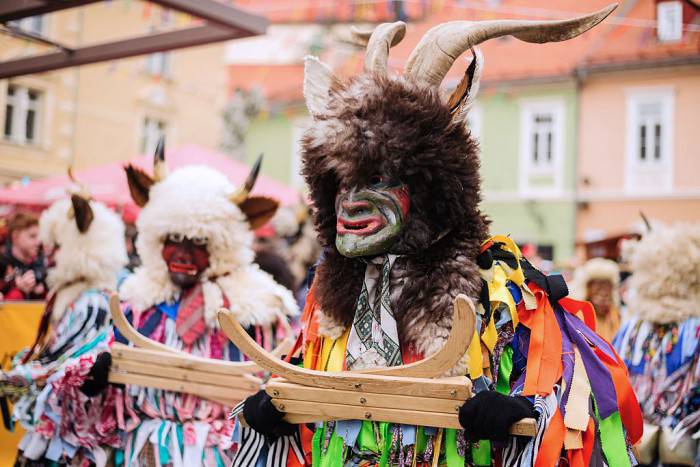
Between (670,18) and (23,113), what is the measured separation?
15856 millimetres

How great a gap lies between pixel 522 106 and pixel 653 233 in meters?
15.8

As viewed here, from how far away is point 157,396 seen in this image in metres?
3.81

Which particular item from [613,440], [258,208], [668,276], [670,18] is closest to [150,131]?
[670,18]

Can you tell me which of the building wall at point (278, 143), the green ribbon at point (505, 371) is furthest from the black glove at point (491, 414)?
the building wall at point (278, 143)

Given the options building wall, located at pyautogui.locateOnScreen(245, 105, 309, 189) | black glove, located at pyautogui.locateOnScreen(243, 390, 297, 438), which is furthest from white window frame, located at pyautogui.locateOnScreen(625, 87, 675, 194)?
black glove, located at pyautogui.locateOnScreen(243, 390, 297, 438)

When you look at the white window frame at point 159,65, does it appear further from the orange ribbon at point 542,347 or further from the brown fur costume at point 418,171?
the orange ribbon at point 542,347

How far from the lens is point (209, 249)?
408 centimetres

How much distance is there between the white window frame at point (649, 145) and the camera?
739 inches

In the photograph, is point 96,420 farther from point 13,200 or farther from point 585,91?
point 585,91

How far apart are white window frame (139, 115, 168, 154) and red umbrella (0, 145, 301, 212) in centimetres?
1310

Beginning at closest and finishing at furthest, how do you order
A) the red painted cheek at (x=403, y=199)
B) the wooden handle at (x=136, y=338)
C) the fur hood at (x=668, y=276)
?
1. the red painted cheek at (x=403, y=199)
2. the wooden handle at (x=136, y=338)
3. the fur hood at (x=668, y=276)

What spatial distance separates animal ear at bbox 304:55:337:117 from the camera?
2.80 meters

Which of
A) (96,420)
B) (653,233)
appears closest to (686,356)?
(653,233)

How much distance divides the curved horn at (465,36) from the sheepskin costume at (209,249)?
1749 mm
